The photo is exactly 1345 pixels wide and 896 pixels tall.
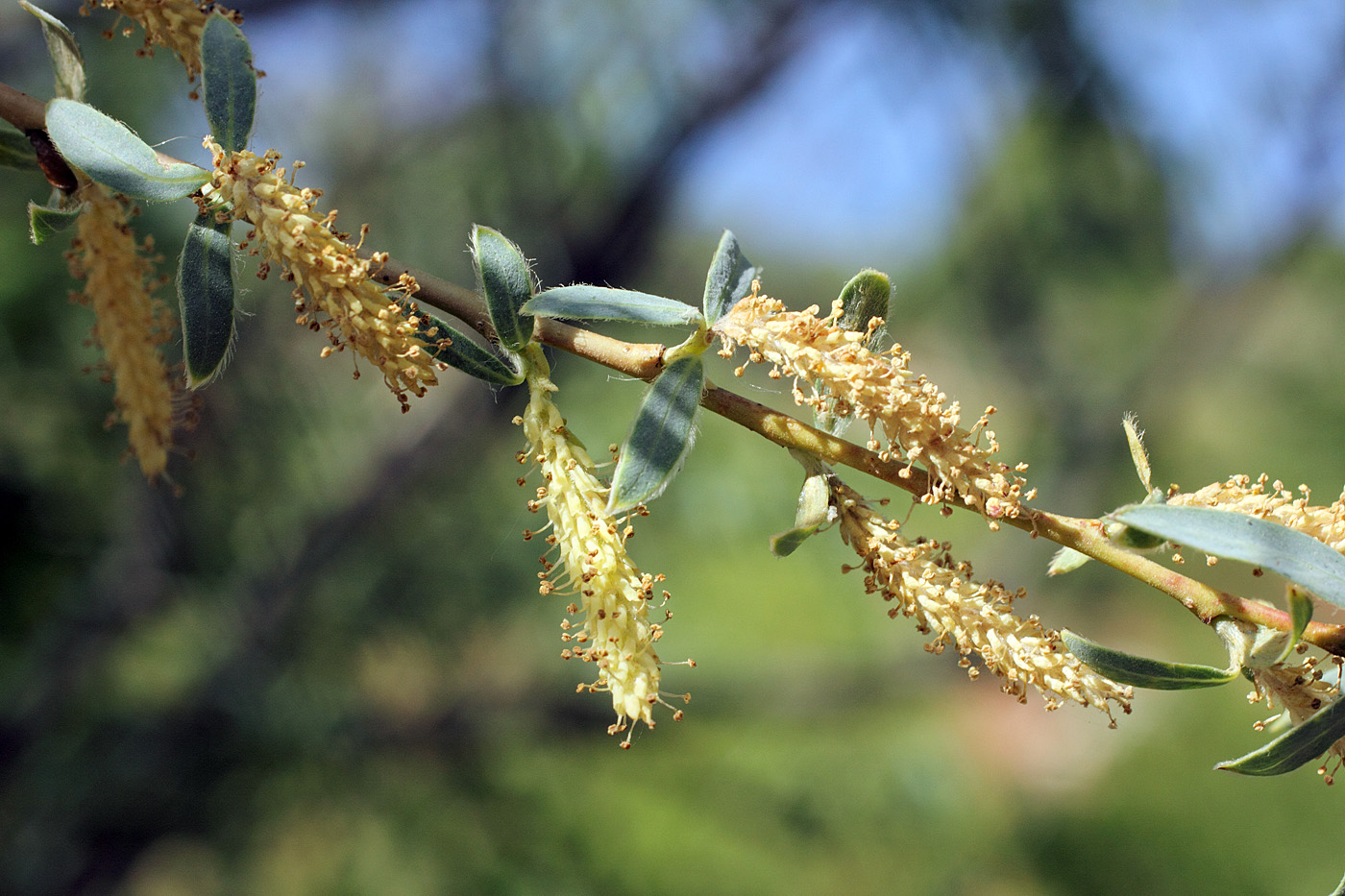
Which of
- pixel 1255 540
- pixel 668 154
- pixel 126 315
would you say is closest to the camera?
pixel 1255 540

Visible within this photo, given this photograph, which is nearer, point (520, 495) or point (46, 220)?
point (46, 220)

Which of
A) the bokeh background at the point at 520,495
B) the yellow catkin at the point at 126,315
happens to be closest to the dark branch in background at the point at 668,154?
the bokeh background at the point at 520,495

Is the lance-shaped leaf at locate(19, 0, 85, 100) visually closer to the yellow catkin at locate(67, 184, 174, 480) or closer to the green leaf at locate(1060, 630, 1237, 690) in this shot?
the yellow catkin at locate(67, 184, 174, 480)

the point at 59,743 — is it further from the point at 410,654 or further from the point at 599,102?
the point at 599,102

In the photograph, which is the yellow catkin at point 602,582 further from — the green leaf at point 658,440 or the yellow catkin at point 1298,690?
the yellow catkin at point 1298,690

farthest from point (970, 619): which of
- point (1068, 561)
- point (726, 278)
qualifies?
point (726, 278)

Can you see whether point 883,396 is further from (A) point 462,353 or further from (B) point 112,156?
(B) point 112,156

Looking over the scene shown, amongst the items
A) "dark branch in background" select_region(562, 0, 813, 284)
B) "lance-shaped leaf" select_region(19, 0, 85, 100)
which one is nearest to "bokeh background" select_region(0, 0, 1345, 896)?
"dark branch in background" select_region(562, 0, 813, 284)
